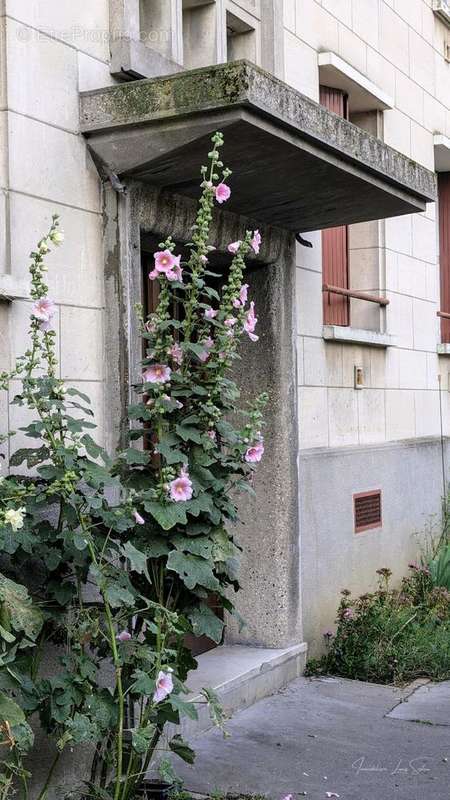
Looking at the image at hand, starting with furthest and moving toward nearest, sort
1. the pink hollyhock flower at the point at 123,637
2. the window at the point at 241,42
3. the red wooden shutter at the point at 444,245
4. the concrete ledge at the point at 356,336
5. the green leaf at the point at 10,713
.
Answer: the red wooden shutter at the point at 444,245 < the concrete ledge at the point at 356,336 < the window at the point at 241,42 < the pink hollyhock flower at the point at 123,637 < the green leaf at the point at 10,713

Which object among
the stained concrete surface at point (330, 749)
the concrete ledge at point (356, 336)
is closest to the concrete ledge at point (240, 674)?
the stained concrete surface at point (330, 749)

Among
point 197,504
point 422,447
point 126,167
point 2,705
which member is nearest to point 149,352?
point 197,504

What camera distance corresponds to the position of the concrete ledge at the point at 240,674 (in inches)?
220

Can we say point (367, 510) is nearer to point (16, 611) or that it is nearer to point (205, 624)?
point (205, 624)

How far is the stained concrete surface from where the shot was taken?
186 inches

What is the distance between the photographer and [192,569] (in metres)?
3.87

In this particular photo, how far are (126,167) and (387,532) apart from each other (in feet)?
14.6

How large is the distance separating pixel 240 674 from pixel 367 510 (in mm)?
2267

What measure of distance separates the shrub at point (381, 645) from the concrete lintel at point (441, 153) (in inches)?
179

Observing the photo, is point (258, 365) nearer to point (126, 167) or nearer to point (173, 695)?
point (126, 167)

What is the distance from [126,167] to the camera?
15.4ft

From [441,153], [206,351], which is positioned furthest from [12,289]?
[441,153]

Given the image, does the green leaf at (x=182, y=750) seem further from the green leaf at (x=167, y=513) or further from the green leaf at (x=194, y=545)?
the green leaf at (x=167, y=513)

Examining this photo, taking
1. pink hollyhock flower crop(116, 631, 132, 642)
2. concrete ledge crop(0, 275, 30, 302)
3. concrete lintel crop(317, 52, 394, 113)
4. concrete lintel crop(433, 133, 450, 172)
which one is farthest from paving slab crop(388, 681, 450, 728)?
concrete lintel crop(433, 133, 450, 172)
